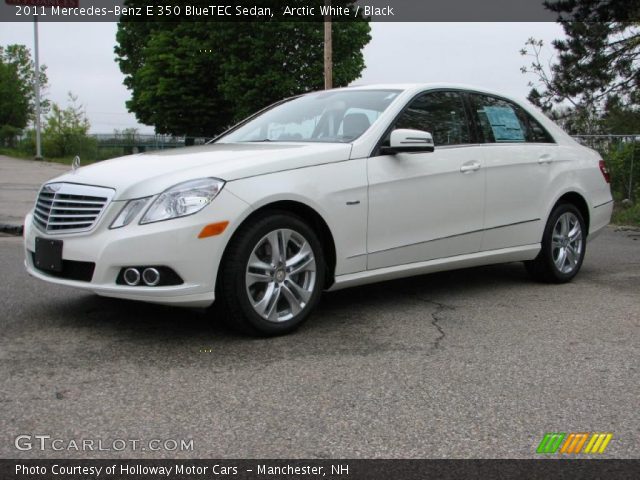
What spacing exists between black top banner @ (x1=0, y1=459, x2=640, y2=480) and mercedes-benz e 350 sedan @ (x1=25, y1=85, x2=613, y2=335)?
1.53 m

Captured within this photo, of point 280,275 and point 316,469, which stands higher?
point 280,275

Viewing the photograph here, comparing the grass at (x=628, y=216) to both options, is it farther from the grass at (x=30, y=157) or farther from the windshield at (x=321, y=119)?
the grass at (x=30, y=157)

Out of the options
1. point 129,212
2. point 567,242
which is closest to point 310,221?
point 129,212

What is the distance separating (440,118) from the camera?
19.0ft

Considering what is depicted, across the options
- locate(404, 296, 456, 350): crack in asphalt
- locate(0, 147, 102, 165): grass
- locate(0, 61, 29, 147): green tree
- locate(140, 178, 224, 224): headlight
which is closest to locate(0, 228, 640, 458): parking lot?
locate(404, 296, 456, 350): crack in asphalt

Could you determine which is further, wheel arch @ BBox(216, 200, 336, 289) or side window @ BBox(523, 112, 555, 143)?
side window @ BBox(523, 112, 555, 143)

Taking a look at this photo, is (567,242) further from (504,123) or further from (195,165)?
(195,165)

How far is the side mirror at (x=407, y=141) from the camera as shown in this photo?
5082 mm

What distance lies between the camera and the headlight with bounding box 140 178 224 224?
169 inches

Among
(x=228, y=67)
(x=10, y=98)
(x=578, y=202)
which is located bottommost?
(x=578, y=202)

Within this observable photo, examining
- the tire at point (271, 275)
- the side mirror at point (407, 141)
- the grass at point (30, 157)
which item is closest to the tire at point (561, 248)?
the side mirror at point (407, 141)

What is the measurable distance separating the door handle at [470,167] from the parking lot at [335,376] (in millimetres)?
979

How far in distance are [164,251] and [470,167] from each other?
2534 millimetres

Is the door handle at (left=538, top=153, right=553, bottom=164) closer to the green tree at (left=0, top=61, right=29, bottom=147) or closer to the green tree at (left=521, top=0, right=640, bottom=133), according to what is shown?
the green tree at (left=521, top=0, right=640, bottom=133)
